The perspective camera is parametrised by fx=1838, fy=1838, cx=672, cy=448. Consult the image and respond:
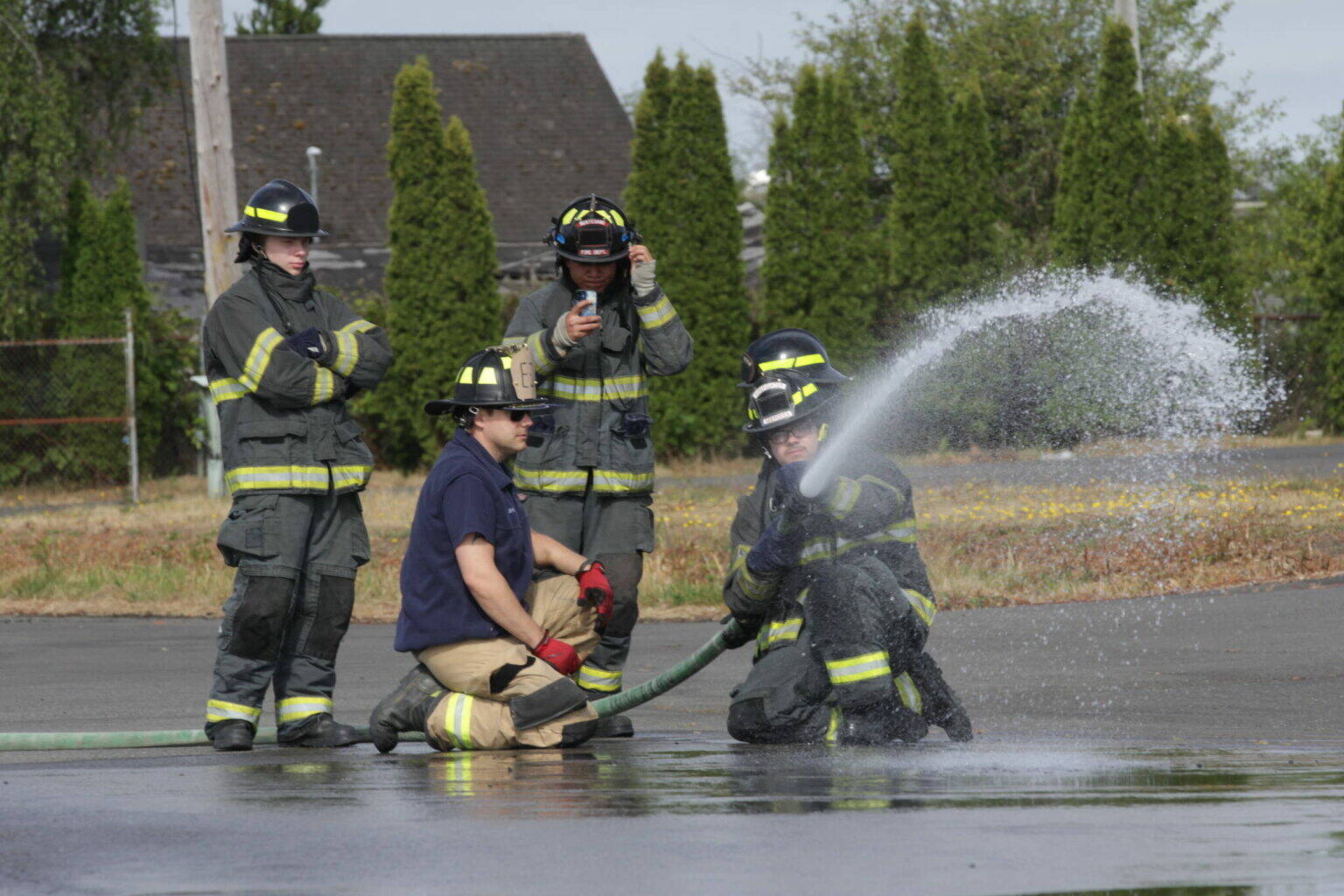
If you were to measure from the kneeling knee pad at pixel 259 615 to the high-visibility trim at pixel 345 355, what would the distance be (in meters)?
0.79

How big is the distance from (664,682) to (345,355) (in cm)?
166

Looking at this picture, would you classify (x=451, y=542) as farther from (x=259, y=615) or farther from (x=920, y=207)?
(x=920, y=207)

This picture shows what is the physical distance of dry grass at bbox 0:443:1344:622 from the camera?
36.9ft

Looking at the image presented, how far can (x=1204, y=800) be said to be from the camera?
4.55 m


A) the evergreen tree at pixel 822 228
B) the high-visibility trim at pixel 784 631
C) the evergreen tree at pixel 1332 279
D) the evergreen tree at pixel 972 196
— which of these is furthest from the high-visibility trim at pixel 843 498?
the evergreen tree at pixel 1332 279

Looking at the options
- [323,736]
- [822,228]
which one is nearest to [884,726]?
[323,736]

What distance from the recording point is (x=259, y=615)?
6.41 meters

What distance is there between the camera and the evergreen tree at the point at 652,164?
24.0 meters

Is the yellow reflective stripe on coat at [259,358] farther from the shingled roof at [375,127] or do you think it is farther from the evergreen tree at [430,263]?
the shingled roof at [375,127]

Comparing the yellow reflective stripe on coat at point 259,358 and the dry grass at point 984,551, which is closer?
the yellow reflective stripe on coat at point 259,358

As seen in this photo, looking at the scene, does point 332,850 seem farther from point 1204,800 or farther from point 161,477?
point 161,477

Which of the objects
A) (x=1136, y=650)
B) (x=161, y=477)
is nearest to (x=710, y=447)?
(x=161, y=477)

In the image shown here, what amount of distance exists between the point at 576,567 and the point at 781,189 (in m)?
18.2

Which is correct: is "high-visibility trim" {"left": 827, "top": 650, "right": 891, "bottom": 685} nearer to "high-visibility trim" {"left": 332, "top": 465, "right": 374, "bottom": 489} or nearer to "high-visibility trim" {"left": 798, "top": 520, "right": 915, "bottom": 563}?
"high-visibility trim" {"left": 798, "top": 520, "right": 915, "bottom": 563}
